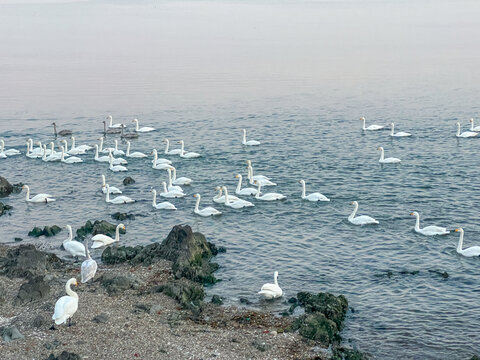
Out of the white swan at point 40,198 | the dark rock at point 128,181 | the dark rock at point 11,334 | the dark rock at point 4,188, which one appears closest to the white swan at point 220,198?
the dark rock at point 128,181

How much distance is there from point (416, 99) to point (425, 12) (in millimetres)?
122293

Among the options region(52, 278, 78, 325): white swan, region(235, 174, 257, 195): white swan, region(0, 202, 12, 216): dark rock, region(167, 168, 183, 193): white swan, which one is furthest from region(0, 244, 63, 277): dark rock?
region(235, 174, 257, 195): white swan

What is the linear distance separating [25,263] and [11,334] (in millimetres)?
5646

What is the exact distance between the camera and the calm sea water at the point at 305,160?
23.0m

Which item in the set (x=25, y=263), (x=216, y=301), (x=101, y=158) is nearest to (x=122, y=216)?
(x=25, y=263)

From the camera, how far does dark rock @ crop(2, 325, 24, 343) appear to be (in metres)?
18.3

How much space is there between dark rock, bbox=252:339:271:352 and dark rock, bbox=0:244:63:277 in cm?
877

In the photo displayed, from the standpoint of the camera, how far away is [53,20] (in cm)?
18538

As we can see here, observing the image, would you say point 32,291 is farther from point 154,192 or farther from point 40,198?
point 40,198

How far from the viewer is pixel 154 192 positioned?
32.0 m

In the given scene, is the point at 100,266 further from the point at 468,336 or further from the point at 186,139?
the point at 186,139

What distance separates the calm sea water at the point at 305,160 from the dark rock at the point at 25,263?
3.35m

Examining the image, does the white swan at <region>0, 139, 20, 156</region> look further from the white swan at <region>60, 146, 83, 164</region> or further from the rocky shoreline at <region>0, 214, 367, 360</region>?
the rocky shoreline at <region>0, 214, 367, 360</region>

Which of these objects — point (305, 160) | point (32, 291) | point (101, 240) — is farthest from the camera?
point (305, 160)
